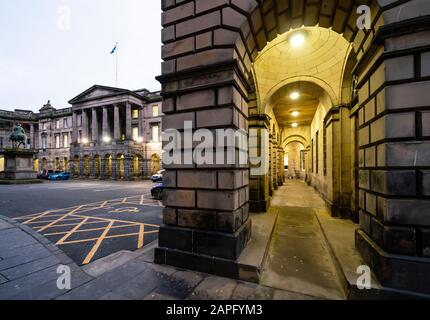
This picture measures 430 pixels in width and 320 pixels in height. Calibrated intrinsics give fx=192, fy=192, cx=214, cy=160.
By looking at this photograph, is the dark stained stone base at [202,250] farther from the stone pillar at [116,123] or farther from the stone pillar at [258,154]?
the stone pillar at [116,123]

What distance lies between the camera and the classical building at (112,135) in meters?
35.9

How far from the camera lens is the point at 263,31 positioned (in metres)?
4.65

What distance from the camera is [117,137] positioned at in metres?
37.0

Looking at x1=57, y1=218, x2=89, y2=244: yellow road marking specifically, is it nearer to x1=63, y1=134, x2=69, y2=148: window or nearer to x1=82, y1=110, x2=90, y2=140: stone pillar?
x1=82, y1=110, x2=90, y2=140: stone pillar

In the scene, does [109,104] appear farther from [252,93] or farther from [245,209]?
[245,209]

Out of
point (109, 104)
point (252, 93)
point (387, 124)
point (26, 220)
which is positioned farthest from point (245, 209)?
point (109, 104)

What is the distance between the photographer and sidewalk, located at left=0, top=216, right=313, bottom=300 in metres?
2.98

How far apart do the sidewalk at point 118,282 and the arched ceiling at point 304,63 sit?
7.37 meters

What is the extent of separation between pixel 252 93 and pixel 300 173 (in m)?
23.8

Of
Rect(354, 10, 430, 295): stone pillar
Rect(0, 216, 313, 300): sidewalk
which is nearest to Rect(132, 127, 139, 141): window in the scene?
Rect(0, 216, 313, 300): sidewalk

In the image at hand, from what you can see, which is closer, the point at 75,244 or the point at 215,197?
the point at 215,197

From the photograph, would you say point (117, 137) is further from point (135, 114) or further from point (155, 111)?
point (155, 111)

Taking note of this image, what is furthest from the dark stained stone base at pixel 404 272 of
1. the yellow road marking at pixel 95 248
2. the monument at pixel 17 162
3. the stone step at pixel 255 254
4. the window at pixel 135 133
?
the window at pixel 135 133

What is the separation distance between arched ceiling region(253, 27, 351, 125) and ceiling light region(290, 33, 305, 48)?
0.35ft
